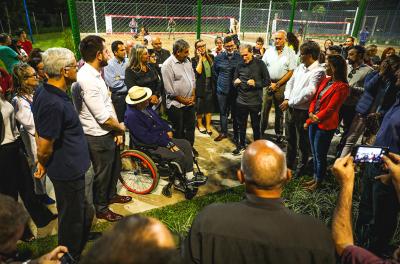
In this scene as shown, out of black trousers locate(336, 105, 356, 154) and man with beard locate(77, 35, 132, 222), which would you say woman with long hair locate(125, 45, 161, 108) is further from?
black trousers locate(336, 105, 356, 154)

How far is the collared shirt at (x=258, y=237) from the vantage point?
1.42 metres

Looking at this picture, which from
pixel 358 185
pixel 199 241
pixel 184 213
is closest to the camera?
pixel 199 241

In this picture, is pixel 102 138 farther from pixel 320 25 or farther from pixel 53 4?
pixel 53 4

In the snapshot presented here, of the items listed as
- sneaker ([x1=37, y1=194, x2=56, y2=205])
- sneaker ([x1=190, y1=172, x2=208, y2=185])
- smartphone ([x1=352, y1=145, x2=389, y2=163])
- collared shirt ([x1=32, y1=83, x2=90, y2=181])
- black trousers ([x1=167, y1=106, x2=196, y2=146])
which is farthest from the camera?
black trousers ([x1=167, y1=106, x2=196, y2=146])

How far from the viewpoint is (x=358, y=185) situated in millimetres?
4160

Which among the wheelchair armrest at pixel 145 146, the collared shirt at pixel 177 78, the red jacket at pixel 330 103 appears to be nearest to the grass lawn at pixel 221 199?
the wheelchair armrest at pixel 145 146

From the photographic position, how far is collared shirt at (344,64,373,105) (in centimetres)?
483

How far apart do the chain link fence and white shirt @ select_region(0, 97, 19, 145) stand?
191 inches

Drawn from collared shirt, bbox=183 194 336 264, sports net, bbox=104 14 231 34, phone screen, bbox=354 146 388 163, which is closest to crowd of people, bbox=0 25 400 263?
collared shirt, bbox=183 194 336 264

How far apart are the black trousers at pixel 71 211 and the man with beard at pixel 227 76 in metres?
3.42

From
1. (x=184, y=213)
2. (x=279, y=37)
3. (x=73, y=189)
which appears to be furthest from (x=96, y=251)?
(x=279, y=37)

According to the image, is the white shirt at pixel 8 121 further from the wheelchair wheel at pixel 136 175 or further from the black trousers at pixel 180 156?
the black trousers at pixel 180 156

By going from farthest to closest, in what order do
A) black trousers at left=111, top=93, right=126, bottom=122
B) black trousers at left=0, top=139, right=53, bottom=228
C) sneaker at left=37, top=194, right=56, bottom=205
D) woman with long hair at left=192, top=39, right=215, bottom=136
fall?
1. woman with long hair at left=192, top=39, right=215, bottom=136
2. black trousers at left=111, top=93, right=126, bottom=122
3. sneaker at left=37, top=194, right=56, bottom=205
4. black trousers at left=0, top=139, right=53, bottom=228

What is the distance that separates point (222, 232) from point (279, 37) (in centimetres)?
458
